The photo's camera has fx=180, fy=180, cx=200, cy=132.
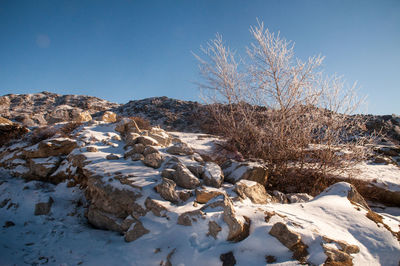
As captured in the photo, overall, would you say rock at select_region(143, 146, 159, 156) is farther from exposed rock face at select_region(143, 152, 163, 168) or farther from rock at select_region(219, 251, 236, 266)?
rock at select_region(219, 251, 236, 266)

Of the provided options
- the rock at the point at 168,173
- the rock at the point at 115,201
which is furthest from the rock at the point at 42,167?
the rock at the point at 168,173

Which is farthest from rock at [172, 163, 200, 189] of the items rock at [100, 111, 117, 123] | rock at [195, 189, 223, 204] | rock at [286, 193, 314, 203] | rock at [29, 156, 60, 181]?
rock at [100, 111, 117, 123]

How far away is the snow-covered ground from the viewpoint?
192 cm

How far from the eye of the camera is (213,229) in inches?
84.3

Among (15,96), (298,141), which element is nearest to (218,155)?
(298,141)

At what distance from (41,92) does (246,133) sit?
33.5 meters

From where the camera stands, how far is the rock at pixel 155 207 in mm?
2551

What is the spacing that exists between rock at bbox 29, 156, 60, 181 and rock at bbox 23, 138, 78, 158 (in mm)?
187

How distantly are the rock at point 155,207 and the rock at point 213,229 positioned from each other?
0.71m

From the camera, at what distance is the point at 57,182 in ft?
13.8

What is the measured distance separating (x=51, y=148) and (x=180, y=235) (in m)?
4.54

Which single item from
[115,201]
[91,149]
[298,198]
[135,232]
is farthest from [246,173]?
[91,149]

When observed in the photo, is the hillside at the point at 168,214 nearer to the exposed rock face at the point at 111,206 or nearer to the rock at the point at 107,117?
the exposed rock face at the point at 111,206

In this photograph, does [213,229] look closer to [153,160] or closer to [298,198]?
[153,160]
